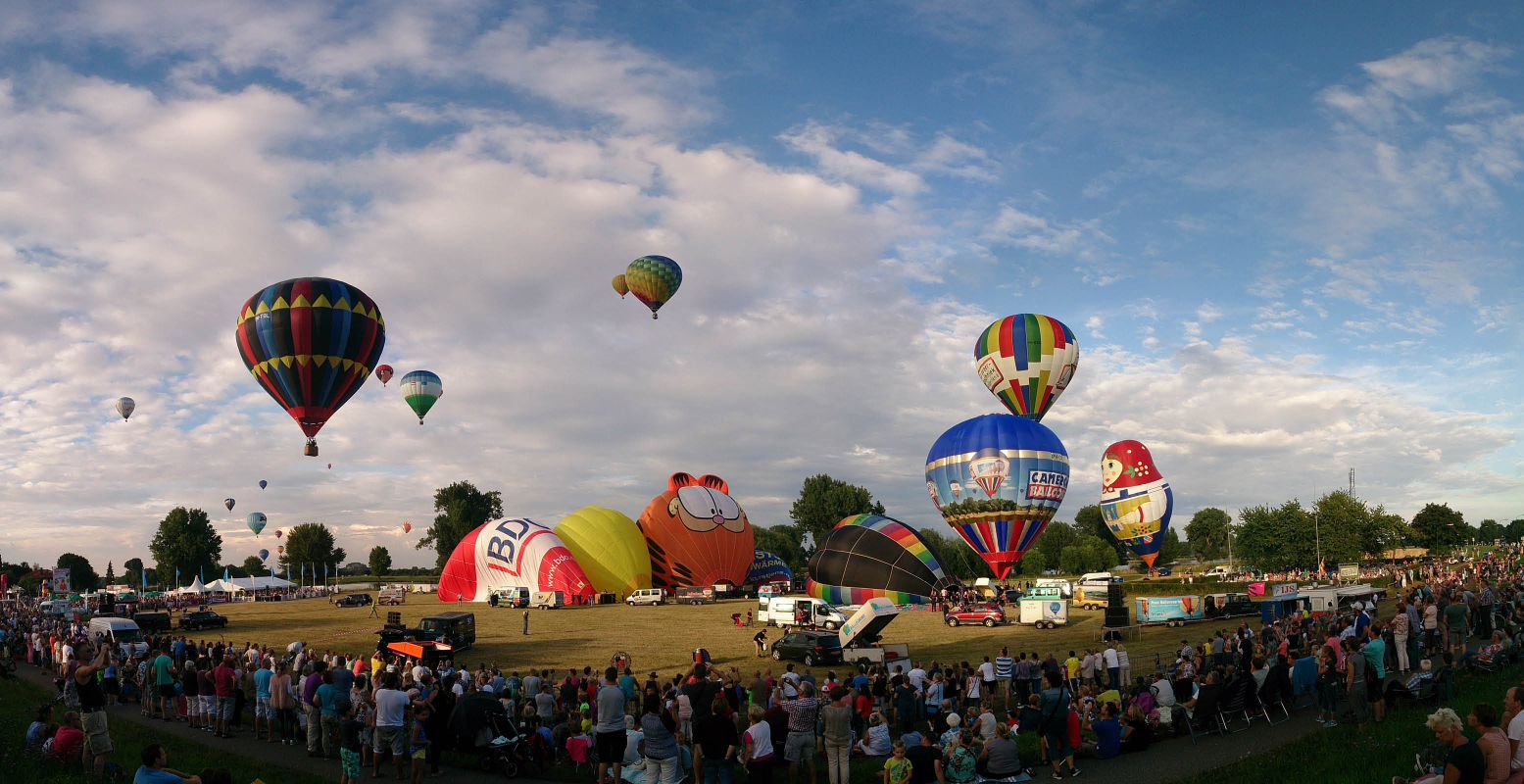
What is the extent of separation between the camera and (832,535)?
5103 cm

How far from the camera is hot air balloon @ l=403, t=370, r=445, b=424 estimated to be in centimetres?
6644

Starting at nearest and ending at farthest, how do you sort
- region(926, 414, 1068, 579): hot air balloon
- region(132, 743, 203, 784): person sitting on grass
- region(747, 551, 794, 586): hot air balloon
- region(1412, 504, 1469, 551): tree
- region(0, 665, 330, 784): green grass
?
region(132, 743, 203, 784): person sitting on grass < region(0, 665, 330, 784): green grass < region(926, 414, 1068, 579): hot air balloon < region(747, 551, 794, 586): hot air balloon < region(1412, 504, 1469, 551): tree

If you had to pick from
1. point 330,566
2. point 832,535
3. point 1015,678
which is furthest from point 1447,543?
point 330,566

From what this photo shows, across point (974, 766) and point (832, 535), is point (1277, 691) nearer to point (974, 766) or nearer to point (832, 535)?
point (974, 766)

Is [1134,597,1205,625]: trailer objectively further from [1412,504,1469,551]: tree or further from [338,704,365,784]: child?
[1412,504,1469,551]: tree

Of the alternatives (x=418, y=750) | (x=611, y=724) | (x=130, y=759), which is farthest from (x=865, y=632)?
(x=130, y=759)

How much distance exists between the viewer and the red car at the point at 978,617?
4041 centimetres

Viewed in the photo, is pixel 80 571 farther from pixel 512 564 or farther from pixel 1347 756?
pixel 1347 756

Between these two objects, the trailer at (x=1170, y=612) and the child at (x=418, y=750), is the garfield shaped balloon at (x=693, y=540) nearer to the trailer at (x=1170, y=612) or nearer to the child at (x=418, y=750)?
the trailer at (x=1170, y=612)

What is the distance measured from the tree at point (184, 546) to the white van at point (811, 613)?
12253 centimetres

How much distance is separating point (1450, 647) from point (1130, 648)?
32.3ft

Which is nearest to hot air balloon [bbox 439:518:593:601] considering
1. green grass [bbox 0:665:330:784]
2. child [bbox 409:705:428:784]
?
green grass [bbox 0:665:330:784]

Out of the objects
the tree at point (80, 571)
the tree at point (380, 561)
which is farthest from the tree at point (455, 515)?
the tree at point (80, 571)

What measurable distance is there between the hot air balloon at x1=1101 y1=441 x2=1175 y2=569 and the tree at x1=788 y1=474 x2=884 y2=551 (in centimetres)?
4068
